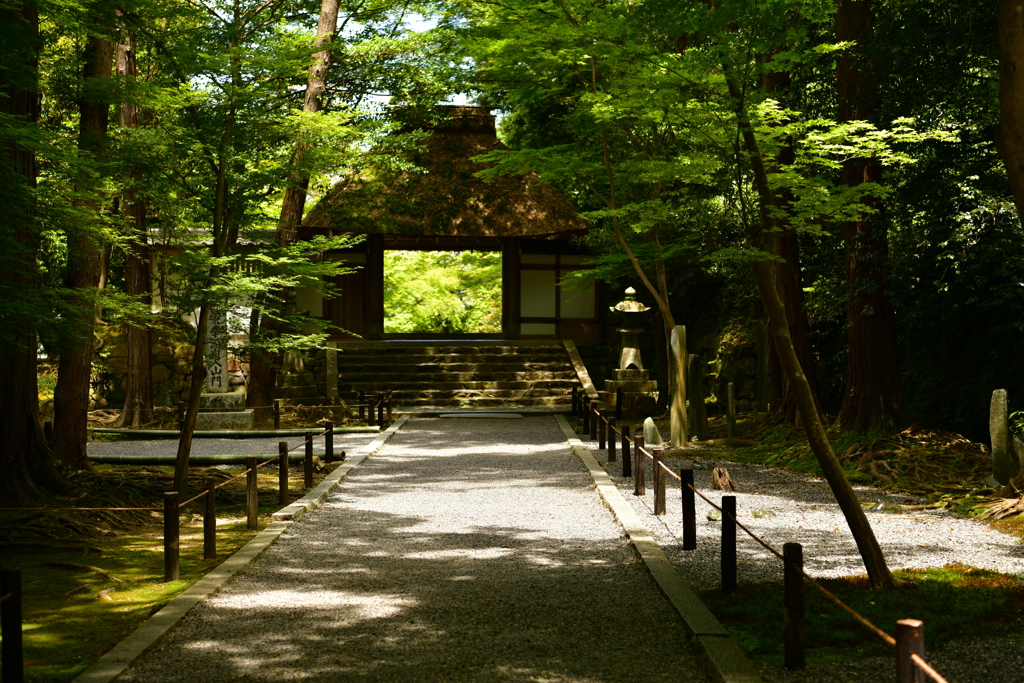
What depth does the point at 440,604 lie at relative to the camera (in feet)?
17.4

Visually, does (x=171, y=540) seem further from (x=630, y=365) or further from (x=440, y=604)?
(x=630, y=365)

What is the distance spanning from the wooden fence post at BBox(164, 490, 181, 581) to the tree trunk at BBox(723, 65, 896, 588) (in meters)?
4.04

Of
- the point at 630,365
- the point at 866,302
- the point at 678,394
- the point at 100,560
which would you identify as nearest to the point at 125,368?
the point at 630,365

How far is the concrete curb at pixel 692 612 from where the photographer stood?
13.2ft

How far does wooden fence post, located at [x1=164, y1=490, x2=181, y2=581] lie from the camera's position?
5.96 metres

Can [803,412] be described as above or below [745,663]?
above

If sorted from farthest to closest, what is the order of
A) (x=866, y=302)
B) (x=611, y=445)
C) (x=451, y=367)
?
(x=451, y=367), (x=611, y=445), (x=866, y=302)

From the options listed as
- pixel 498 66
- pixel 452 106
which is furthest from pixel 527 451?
pixel 452 106

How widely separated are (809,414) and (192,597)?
3841mm

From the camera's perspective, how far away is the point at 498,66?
41.4 feet

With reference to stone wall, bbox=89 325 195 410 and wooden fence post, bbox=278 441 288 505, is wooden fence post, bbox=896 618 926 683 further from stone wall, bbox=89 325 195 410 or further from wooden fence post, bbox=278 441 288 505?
stone wall, bbox=89 325 195 410

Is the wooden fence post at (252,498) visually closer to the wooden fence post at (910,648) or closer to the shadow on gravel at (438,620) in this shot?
the shadow on gravel at (438,620)

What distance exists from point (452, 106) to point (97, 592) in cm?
1828

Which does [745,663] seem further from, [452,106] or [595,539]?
[452,106]
